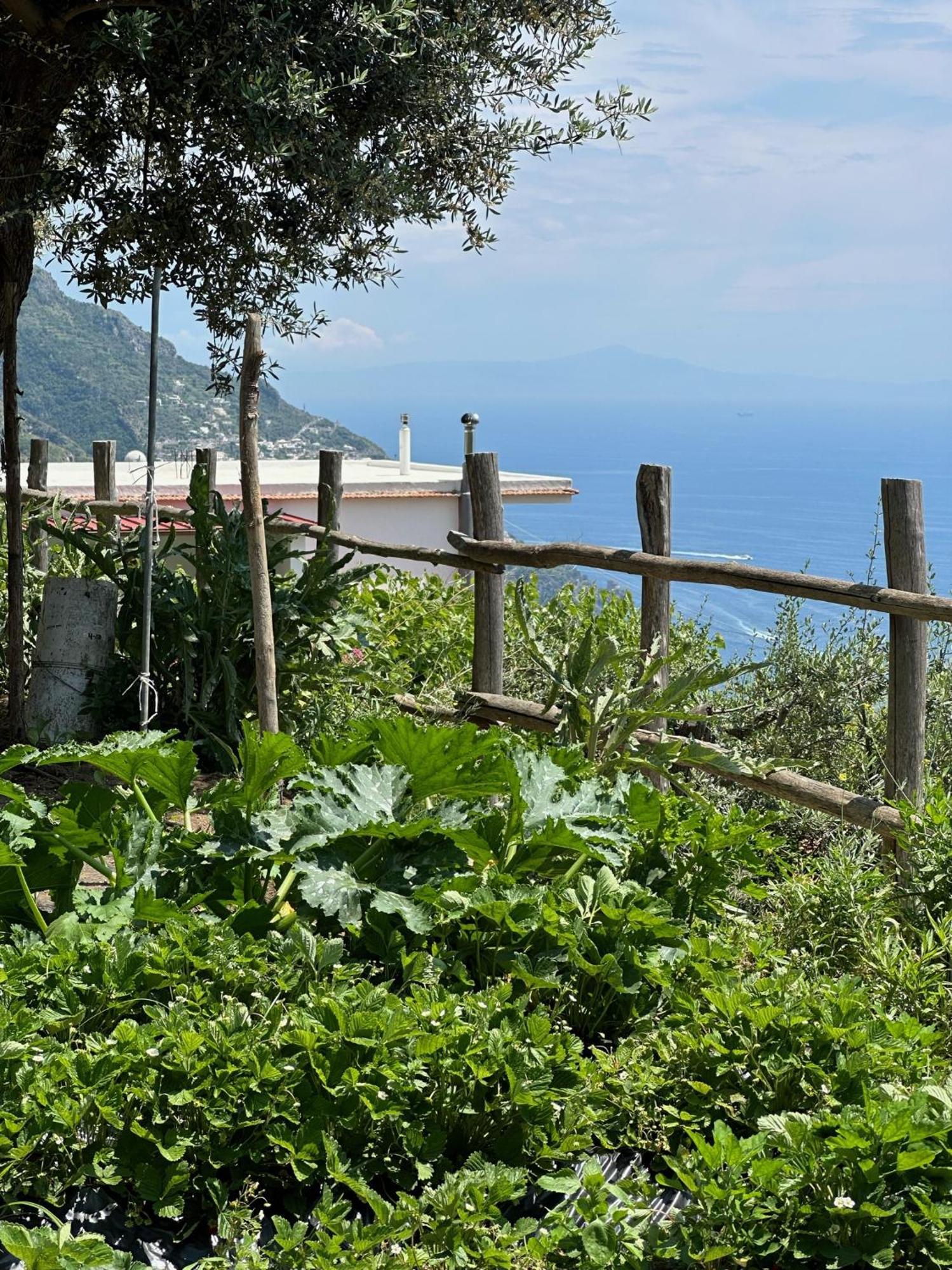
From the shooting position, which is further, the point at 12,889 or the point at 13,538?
the point at 13,538

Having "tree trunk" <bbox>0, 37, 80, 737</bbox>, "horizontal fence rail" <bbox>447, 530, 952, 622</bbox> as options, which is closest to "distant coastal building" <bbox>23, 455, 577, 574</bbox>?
"tree trunk" <bbox>0, 37, 80, 737</bbox>

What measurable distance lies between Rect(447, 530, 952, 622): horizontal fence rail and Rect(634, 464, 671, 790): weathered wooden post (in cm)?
6

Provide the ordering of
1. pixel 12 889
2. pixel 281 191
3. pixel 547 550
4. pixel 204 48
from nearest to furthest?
pixel 12 889 < pixel 204 48 < pixel 281 191 < pixel 547 550

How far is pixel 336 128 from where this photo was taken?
170 inches

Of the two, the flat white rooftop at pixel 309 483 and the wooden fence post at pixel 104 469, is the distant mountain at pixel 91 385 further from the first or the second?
the wooden fence post at pixel 104 469

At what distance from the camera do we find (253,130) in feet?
13.6

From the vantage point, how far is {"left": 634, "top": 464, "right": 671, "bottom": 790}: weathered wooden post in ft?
15.6

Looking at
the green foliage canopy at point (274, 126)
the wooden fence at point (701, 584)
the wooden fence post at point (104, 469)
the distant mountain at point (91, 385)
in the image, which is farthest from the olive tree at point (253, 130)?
the distant mountain at point (91, 385)

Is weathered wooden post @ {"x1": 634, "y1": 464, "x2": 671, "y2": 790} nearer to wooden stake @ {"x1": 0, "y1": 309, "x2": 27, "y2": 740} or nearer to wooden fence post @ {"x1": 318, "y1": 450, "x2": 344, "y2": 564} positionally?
wooden fence post @ {"x1": 318, "y1": 450, "x2": 344, "y2": 564}

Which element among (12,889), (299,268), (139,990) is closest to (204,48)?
(299,268)

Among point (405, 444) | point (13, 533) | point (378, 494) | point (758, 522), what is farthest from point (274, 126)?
point (758, 522)

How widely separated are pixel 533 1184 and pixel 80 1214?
68 centimetres

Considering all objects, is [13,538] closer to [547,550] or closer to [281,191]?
[281,191]

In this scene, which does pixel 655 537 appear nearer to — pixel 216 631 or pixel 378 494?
pixel 216 631
